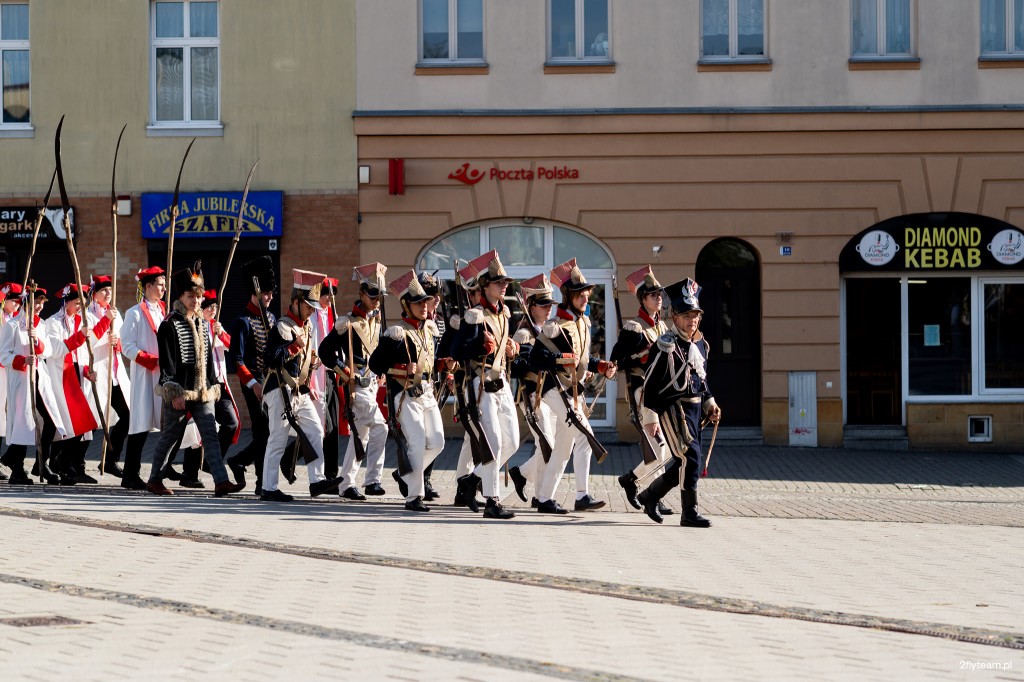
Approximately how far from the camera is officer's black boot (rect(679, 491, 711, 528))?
11758mm

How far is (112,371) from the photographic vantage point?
48.0 feet

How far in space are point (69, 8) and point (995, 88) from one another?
1240cm

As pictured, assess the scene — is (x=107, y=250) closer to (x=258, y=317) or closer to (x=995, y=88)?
(x=258, y=317)

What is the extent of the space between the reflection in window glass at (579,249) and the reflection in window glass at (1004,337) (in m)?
5.16

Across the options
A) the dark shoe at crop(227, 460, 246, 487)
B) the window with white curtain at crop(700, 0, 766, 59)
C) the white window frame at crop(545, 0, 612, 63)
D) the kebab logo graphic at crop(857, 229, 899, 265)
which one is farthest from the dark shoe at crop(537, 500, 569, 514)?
the window with white curtain at crop(700, 0, 766, 59)

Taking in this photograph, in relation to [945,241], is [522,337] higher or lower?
lower

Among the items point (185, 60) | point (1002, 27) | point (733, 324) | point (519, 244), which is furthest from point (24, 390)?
point (1002, 27)

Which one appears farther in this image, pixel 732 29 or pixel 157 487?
pixel 732 29

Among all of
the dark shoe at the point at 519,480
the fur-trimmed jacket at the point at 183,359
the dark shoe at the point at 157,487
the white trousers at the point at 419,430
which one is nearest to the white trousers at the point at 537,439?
the dark shoe at the point at 519,480

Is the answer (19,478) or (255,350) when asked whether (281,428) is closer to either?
(255,350)

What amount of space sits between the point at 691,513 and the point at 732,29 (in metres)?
10.2

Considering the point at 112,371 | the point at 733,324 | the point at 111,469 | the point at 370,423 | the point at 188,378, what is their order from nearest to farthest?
the point at 370,423 → the point at 188,378 → the point at 112,371 → the point at 111,469 → the point at 733,324

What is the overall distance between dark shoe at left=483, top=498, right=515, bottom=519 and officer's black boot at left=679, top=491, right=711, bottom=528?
136 centimetres

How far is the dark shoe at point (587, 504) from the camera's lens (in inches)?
Answer: 502
